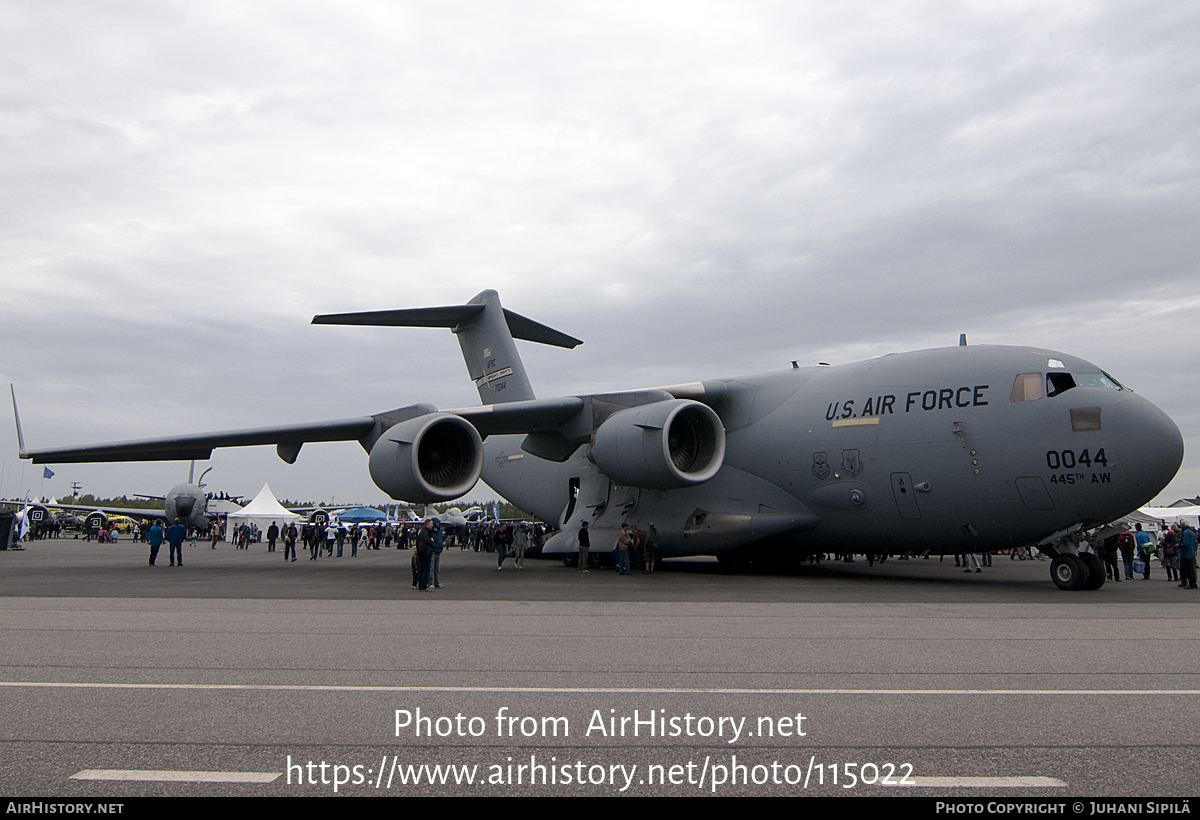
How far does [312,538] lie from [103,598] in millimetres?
18507

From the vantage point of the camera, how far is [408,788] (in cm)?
353

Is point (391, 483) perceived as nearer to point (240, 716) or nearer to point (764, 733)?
point (240, 716)

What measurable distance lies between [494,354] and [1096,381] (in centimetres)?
1427

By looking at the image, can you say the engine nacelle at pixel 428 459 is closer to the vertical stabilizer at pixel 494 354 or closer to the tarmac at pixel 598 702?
the tarmac at pixel 598 702

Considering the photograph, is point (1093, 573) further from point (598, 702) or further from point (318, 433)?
point (318, 433)

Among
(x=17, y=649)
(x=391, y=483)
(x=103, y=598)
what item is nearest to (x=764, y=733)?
(x=17, y=649)

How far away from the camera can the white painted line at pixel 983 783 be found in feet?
11.6

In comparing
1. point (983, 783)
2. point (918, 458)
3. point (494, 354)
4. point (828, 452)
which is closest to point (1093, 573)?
point (918, 458)

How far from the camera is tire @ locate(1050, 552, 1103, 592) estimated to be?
1392 cm

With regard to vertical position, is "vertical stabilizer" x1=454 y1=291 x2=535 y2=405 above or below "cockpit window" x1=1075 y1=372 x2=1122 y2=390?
above

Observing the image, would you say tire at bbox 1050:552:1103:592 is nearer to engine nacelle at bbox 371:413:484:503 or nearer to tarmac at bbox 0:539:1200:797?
tarmac at bbox 0:539:1200:797

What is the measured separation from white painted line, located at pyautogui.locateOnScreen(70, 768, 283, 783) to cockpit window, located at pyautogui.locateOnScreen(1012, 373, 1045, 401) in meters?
13.2

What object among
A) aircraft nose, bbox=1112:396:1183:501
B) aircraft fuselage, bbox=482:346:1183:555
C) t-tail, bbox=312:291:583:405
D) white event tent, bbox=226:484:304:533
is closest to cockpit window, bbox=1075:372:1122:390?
aircraft fuselage, bbox=482:346:1183:555

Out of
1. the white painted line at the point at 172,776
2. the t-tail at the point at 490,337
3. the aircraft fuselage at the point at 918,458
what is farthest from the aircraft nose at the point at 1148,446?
the t-tail at the point at 490,337
